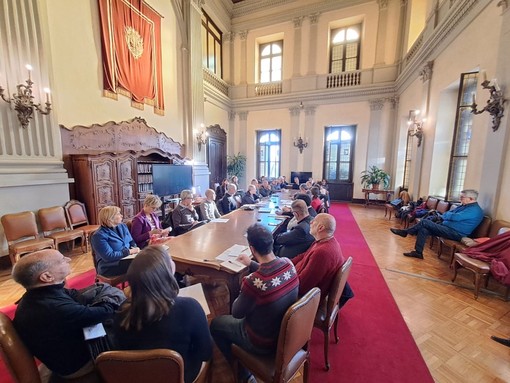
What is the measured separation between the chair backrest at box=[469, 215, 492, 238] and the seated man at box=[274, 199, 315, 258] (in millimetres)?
2859

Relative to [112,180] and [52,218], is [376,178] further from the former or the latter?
[52,218]

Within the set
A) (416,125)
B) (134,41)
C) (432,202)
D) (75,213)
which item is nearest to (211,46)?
(134,41)

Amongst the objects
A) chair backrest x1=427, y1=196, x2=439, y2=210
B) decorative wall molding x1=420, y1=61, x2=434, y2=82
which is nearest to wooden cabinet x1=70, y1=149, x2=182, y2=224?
chair backrest x1=427, y1=196, x2=439, y2=210

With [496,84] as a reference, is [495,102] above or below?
below

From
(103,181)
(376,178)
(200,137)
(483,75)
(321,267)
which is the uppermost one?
(483,75)

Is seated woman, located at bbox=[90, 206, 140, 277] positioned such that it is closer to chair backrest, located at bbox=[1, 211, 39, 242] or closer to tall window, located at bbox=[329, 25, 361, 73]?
chair backrest, located at bbox=[1, 211, 39, 242]

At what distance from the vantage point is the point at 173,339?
1.06 m

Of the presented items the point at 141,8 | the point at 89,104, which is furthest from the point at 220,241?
the point at 141,8

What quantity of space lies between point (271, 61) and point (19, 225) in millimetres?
9978

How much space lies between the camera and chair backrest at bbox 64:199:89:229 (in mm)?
4061

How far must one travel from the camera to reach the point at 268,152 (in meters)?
10.4

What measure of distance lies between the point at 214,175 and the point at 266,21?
262 inches

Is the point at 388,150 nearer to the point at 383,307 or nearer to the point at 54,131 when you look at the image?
the point at 383,307

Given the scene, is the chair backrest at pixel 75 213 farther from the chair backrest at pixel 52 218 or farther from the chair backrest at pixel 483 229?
the chair backrest at pixel 483 229
